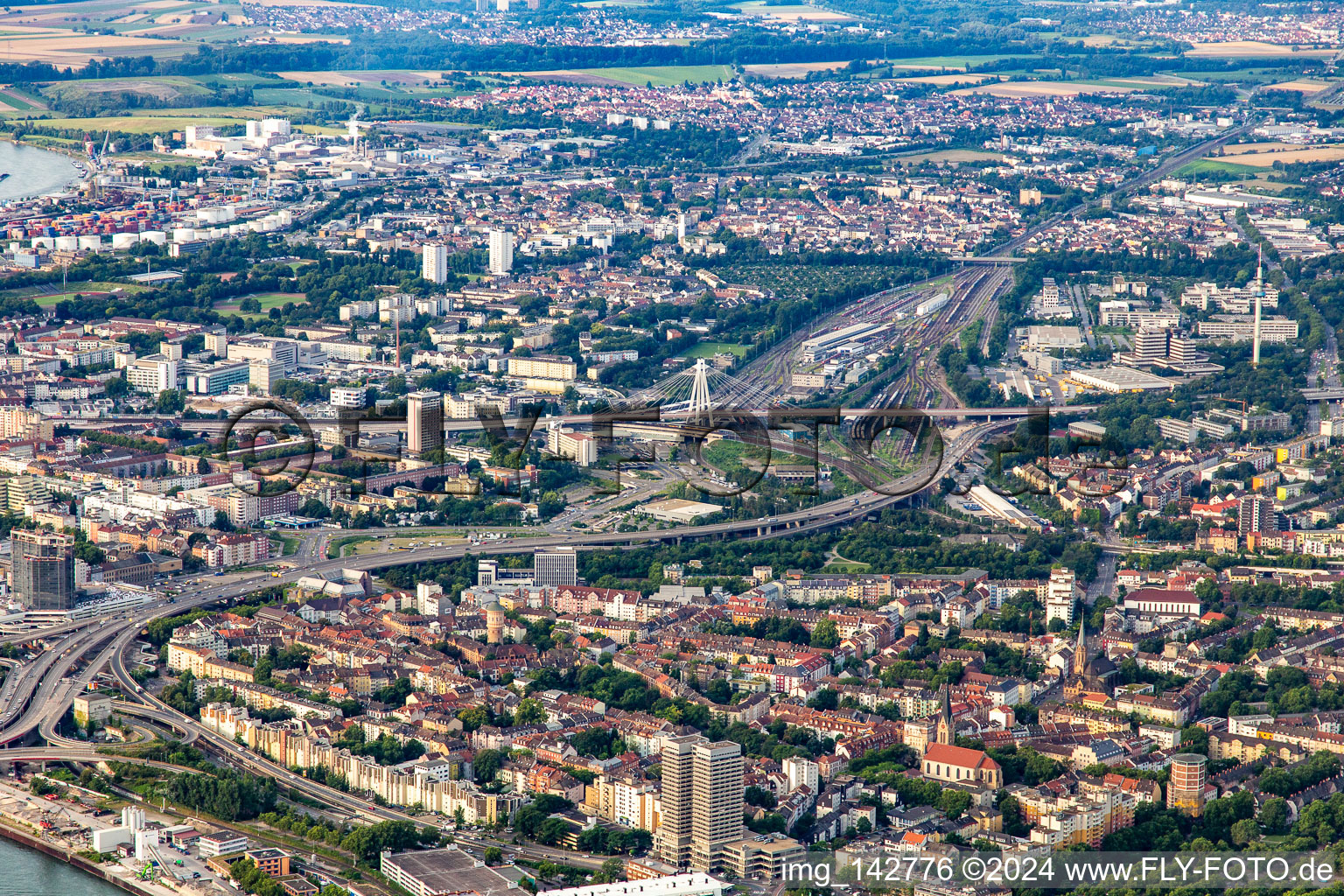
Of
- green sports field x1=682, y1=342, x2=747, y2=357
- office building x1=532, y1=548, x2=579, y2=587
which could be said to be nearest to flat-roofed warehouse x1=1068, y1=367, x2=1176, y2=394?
green sports field x1=682, y1=342, x2=747, y2=357

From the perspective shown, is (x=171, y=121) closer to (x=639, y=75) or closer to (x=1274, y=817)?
(x=639, y=75)

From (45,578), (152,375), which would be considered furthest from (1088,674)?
(152,375)

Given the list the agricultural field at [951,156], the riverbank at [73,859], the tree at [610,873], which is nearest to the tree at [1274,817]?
the tree at [610,873]

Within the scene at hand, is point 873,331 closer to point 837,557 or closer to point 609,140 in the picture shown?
point 837,557

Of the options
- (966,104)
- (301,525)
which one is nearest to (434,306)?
(301,525)

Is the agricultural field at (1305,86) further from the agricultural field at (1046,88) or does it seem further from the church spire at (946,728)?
the church spire at (946,728)

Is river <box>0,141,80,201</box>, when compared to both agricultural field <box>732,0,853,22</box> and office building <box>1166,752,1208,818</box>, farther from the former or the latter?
office building <box>1166,752,1208,818</box>
